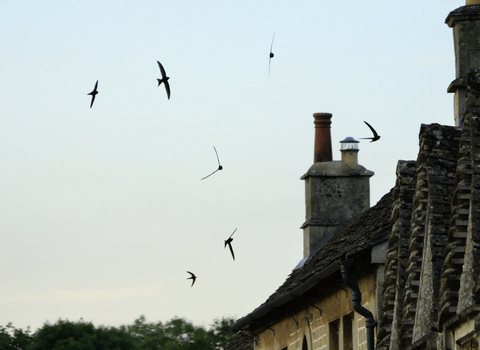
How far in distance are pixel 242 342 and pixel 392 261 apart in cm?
1414

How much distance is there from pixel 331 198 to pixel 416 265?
12.4 metres

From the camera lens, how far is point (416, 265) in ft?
38.7

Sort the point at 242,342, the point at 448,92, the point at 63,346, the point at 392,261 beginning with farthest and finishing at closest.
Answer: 1. the point at 63,346
2. the point at 242,342
3. the point at 448,92
4. the point at 392,261

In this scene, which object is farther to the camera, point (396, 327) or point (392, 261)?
point (392, 261)

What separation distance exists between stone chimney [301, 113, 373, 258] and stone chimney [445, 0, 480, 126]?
7903 millimetres

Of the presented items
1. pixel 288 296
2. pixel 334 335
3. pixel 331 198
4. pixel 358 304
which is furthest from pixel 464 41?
pixel 331 198

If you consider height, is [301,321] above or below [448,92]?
below

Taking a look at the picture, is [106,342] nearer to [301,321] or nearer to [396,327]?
[301,321]

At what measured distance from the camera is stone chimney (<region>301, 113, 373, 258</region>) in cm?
2394

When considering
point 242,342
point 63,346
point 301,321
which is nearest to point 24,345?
point 63,346

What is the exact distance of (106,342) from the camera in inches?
1857

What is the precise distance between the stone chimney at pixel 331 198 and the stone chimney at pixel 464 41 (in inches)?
311

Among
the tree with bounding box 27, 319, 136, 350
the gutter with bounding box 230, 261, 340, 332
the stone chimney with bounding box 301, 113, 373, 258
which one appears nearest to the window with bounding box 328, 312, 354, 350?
the gutter with bounding box 230, 261, 340, 332

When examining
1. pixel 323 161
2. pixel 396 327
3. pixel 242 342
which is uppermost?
pixel 323 161
